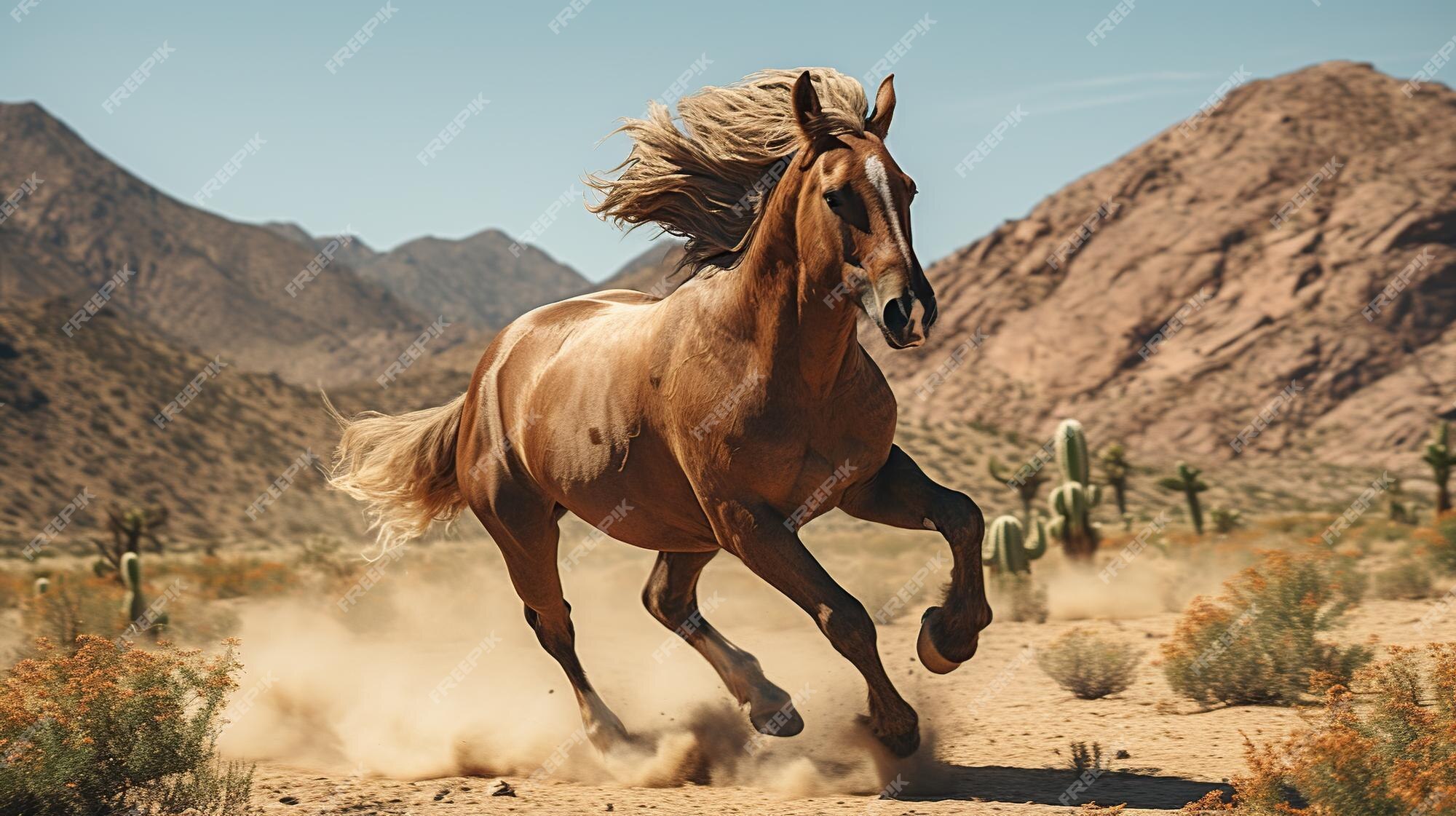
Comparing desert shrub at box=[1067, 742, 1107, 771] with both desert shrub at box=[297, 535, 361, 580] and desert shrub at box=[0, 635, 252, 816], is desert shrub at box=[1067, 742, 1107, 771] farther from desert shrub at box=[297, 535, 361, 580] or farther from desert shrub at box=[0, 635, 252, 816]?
desert shrub at box=[297, 535, 361, 580]

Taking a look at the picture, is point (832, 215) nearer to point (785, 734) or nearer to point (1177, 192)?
point (785, 734)

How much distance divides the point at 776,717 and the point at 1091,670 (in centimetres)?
322

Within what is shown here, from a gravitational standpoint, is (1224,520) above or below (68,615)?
above

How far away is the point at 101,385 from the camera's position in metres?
45.4

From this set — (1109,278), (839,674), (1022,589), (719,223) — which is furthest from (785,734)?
(1109,278)

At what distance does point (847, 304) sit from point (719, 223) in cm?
124

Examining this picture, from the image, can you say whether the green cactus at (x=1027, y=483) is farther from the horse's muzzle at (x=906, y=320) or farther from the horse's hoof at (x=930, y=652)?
the horse's muzzle at (x=906, y=320)

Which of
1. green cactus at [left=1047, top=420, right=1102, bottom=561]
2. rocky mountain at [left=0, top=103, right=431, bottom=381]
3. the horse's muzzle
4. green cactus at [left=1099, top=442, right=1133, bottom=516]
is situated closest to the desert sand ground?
the horse's muzzle

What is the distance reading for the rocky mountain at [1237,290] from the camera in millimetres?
52500

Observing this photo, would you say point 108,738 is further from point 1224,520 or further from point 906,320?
point 1224,520

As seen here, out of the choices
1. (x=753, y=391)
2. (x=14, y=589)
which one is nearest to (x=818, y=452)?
(x=753, y=391)

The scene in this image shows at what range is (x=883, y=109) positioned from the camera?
526 cm

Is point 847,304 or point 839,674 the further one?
point 839,674

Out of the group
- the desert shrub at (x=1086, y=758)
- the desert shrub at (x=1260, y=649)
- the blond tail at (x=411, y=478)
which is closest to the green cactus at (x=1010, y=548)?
the desert shrub at (x=1260, y=649)
